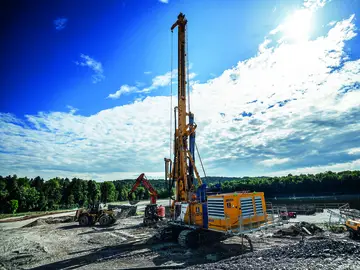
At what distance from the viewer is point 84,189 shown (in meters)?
68.8

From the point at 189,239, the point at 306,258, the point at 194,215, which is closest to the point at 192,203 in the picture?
the point at 194,215

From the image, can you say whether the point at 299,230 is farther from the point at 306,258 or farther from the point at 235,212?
the point at 306,258

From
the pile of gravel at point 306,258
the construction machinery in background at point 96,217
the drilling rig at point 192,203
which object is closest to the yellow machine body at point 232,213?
the drilling rig at point 192,203

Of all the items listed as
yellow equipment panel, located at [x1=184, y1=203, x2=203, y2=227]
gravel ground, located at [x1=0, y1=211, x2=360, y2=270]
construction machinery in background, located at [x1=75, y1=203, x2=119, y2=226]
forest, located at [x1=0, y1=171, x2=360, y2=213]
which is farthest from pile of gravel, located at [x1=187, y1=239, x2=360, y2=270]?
forest, located at [x1=0, y1=171, x2=360, y2=213]

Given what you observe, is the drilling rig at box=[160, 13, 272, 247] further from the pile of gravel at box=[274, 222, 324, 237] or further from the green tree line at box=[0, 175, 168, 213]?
the green tree line at box=[0, 175, 168, 213]

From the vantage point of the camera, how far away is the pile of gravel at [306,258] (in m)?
7.29

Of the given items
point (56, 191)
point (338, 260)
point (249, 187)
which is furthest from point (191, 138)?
point (249, 187)

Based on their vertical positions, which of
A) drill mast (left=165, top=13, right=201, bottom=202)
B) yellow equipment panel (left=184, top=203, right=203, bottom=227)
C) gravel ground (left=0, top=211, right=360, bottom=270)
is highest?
drill mast (left=165, top=13, right=201, bottom=202)

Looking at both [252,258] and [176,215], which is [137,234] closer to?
[176,215]

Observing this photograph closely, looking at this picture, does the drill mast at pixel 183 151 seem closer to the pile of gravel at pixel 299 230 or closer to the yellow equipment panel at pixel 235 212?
the yellow equipment panel at pixel 235 212

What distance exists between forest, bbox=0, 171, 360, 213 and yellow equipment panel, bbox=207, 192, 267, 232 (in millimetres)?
29334

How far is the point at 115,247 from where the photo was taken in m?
14.2

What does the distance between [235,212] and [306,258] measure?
3862 millimetres

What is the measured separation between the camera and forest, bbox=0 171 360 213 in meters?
49.6
